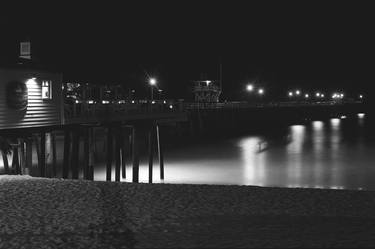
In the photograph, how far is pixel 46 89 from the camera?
2541cm

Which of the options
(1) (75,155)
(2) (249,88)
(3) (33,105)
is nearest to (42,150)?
(1) (75,155)

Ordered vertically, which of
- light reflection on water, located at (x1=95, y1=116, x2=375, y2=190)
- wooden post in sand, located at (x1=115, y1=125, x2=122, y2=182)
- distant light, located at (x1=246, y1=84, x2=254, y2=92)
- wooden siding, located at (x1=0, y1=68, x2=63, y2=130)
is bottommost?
light reflection on water, located at (x1=95, y1=116, x2=375, y2=190)

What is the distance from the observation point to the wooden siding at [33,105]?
76.7ft

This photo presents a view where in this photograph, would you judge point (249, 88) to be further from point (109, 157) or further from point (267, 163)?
point (109, 157)

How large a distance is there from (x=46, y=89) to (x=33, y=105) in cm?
114

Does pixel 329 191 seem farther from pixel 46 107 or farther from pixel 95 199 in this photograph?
Answer: pixel 46 107

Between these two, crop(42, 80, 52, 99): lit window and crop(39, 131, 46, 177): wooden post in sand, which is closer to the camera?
crop(39, 131, 46, 177): wooden post in sand

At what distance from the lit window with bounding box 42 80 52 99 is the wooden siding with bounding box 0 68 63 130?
172 millimetres

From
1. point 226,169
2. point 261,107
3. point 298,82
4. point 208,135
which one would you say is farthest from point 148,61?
point 298,82

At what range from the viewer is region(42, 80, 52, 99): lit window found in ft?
82.7

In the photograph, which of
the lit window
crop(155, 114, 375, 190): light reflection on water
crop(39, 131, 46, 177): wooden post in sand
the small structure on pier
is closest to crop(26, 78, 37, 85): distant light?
the lit window

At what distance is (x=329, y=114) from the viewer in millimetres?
112562

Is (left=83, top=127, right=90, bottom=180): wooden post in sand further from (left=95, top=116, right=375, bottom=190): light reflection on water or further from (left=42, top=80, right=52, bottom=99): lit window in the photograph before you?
(left=42, top=80, right=52, bottom=99): lit window

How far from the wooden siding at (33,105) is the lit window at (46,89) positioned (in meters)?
0.17
